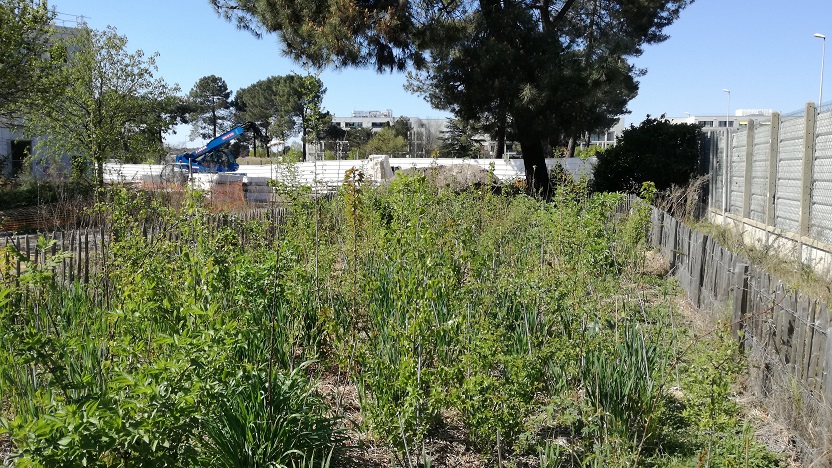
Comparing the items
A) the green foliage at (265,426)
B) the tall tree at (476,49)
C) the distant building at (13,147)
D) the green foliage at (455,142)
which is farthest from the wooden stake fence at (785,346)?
the green foliage at (455,142)

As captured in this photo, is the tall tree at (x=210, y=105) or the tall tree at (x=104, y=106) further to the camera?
the tall tree at (x=210, y=105)

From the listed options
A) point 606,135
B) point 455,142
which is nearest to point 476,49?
point 455,142

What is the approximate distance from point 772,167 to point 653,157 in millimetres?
6118

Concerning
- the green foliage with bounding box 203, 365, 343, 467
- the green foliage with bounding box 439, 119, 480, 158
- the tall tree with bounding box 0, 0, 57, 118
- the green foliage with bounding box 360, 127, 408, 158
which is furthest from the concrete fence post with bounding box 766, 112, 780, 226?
the green foliage with bounding box 360, 127, 408, 158

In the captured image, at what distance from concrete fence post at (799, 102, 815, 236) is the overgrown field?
5071mm

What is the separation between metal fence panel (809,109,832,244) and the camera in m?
8.59

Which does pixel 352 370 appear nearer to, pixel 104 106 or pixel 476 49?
pixel 476 49

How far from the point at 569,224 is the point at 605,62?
10.2 m

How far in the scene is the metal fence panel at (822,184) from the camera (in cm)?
859

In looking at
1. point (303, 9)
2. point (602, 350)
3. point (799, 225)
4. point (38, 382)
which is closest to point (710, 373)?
point (602, 350)

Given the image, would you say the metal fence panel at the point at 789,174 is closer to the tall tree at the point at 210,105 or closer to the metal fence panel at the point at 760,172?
the metal fence panel at the point at 760,172

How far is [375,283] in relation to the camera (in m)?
4.87

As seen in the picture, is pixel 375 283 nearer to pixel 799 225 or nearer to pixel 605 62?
pixel 799 225

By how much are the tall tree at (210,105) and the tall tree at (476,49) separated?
1872 inches
